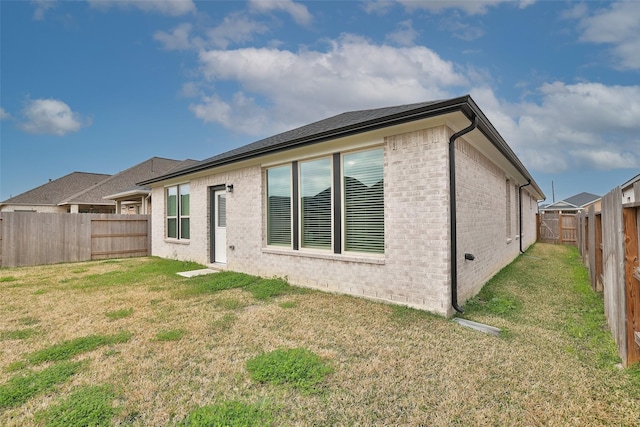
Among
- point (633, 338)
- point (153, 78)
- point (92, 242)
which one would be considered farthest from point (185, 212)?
point (633, 338)

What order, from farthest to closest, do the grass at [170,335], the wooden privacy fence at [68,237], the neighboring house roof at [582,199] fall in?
the neighboring house roof at [582,199] → the wooden privacy fence at [68,237] → the grass at [170,335]

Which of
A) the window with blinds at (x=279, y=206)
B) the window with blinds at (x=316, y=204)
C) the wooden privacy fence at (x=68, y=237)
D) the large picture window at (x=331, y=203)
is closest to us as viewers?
the large picture window at (x=331, y=203)

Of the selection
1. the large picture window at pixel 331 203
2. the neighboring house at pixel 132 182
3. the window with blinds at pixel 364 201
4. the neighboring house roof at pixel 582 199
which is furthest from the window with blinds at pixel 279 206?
the neighboring house roof at pixel 582 199

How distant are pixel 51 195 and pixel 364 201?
30.0 meters

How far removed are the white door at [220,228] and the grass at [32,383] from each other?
596 centimetres

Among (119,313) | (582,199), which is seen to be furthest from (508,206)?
(582,199)

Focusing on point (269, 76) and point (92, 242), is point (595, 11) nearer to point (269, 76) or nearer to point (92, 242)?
point (269, 76)

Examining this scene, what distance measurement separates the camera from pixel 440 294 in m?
4.32

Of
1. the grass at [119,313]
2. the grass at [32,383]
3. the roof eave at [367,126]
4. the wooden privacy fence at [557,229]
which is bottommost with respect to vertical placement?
the grass at [119,313]

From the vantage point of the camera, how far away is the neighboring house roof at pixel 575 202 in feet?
120

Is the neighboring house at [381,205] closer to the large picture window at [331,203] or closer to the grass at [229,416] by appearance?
the large picture window at [331,203]

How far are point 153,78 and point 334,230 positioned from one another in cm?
1197

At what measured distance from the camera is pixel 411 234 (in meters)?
4.60

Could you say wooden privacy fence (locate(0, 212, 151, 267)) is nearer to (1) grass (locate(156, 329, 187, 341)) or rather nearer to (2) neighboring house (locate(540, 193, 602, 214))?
(1) grass (locate(156, 329, 187, 341))
